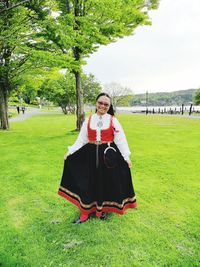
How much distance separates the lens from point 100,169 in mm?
3943

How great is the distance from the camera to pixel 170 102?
178 meters

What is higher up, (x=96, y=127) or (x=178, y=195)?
(x=96, y=127)

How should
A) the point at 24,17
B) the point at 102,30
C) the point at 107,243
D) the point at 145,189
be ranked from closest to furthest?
the point at 107,243 < the point at 145,189 < the point at 102,30 < the point at 24,17

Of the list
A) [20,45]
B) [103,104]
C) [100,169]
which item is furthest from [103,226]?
[20,45]

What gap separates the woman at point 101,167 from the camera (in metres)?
3.92

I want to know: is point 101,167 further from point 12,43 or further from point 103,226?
Answer: point 12,43

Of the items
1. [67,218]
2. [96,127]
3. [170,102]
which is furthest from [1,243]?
[170,102]

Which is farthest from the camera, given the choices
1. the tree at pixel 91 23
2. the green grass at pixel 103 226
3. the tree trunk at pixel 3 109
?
the tree trunk at pixel 3 109

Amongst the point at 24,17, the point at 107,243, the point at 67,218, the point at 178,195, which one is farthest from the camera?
the point at 24,17

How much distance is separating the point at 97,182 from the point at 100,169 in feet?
0.79

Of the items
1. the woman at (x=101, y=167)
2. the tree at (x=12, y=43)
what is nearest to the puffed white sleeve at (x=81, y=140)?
the woman at (x=101, y=167)

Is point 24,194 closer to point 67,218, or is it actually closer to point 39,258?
point 67,218

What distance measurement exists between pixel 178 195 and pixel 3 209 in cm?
372

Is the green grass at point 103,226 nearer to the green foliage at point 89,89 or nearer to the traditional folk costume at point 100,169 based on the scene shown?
the traditional folk costume at point 100,169
